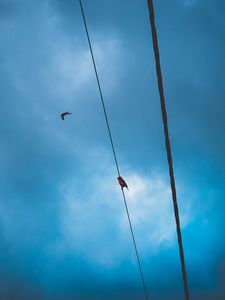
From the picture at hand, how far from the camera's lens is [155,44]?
17.0 ft

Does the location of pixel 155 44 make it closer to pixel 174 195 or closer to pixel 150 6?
pixel 150 6

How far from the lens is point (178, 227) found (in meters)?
6.85

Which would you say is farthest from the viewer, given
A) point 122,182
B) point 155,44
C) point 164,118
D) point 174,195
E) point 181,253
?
point 122,182

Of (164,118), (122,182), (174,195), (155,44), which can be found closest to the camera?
(155,44)

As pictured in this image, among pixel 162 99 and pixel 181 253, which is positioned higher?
pixel 162 99

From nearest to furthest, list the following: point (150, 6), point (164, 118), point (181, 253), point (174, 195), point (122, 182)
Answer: point (150, 6)
point (164, 118)
point (174, 195)
point (181, 253)
point (122, 182)

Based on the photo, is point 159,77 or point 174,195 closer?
point 159,77

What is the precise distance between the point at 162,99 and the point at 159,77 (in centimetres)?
34

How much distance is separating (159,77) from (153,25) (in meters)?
0.77

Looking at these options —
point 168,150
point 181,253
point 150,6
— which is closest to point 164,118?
point 168,150

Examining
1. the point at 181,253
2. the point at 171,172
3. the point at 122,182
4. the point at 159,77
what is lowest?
the point at 181,253

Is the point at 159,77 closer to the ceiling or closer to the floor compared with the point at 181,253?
closer to the ceiling

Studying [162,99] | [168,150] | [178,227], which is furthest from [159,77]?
[178,227]

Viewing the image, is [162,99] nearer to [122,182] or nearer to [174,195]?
[174,195]
